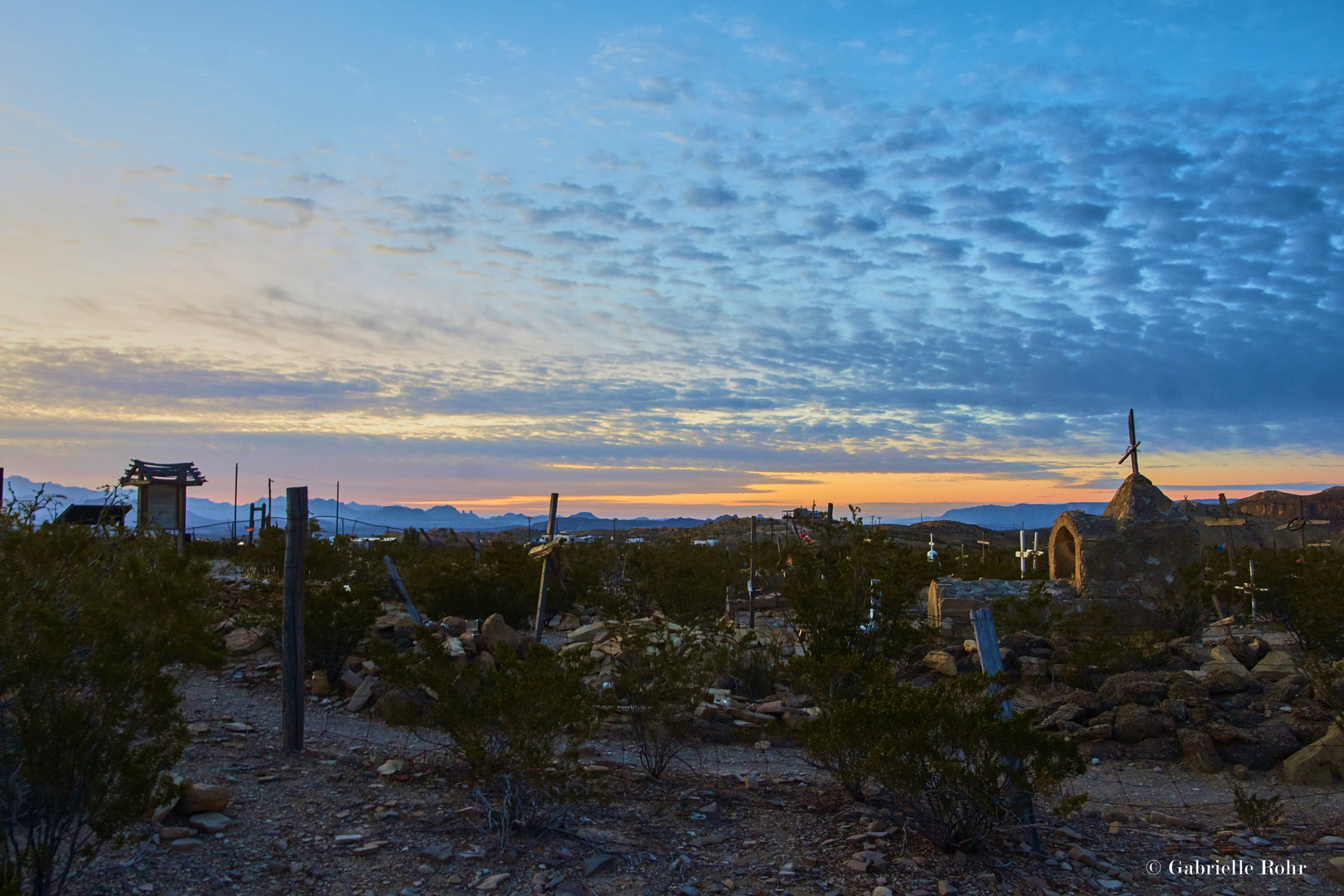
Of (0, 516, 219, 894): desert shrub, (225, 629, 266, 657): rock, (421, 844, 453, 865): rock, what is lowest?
(421, 844, 453, 865): rock

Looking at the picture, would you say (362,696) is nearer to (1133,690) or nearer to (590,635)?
(590,635)

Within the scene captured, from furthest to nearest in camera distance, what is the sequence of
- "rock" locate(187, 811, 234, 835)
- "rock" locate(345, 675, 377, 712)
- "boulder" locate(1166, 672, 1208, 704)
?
"rock" locate(345, 675, 377, 712) → "boulder" locate(1166, 672, 1208, 704) → "rock" locate(187, 811, 234, 835)

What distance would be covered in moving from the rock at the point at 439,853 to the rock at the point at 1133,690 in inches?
321

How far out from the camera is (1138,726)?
953 centimetres

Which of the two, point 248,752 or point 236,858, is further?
point 248,752

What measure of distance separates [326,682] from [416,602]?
602cm

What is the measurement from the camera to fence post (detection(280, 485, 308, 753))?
8.44 meters


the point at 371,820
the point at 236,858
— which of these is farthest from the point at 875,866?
the point at 236,858

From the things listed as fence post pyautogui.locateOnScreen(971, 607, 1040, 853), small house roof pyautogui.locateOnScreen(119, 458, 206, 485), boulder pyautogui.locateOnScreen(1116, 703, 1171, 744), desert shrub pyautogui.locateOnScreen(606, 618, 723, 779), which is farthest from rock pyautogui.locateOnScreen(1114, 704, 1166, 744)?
small house roof pyautogui.locateOnScreen(119, 458, 206, 485)

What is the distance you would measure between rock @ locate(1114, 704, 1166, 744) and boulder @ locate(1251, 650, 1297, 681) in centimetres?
275

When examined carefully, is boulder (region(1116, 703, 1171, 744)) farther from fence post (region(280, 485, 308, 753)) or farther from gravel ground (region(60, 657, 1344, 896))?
fence post (region(280, 485, 308, 753))

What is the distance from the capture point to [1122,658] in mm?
12023

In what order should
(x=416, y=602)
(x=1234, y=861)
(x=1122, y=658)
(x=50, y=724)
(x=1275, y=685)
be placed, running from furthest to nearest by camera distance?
(x=416, y=602) < (x=1122, y=658) < (x=1275, y=685) < (x=1234, y=861) < (x=50, y=724)

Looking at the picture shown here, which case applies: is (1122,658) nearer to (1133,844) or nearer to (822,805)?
(1133,844)
